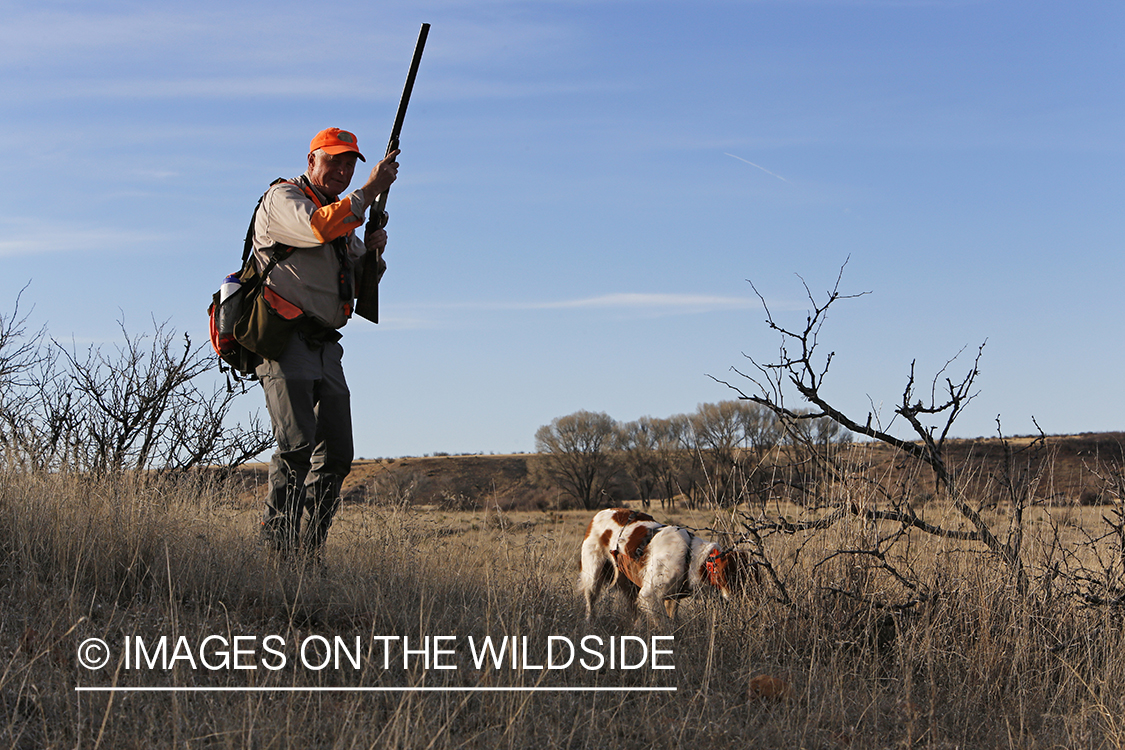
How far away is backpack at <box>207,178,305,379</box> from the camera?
184 inches

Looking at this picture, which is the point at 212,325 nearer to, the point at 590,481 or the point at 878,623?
the point at 878,623

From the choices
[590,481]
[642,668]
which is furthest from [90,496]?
[590,481]

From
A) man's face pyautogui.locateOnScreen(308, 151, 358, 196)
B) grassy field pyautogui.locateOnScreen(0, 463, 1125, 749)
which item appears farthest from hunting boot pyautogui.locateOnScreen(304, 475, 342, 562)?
man's face pyautogui.locateOnScreen(308, 151, 358, 196)

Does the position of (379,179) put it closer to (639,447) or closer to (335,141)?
(335,141)

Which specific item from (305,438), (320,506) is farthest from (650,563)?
(305,438)

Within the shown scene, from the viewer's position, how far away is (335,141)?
16.2 ft

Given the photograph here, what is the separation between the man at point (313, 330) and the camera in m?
4.63

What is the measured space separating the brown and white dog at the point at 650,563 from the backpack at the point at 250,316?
2144mm

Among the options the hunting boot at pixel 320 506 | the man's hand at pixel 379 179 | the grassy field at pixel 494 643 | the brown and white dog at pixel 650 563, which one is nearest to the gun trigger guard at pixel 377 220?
the man's hand at pixel 379 179

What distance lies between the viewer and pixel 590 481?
2734 cm

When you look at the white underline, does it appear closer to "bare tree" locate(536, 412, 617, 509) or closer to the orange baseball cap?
the orange baseball cap

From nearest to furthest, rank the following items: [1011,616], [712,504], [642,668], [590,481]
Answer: [642,668], [1011,616], [712,504], [590,481]

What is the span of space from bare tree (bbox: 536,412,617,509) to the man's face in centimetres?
2286

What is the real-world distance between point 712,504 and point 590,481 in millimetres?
22086
